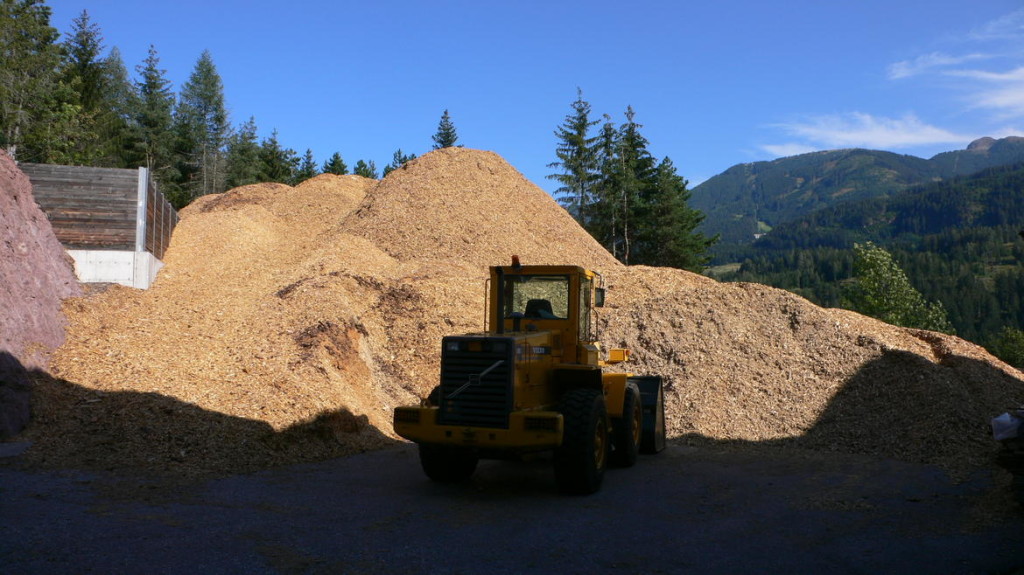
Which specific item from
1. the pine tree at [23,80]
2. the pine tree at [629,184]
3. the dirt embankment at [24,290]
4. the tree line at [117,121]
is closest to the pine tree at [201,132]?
the tree line at [117,121]

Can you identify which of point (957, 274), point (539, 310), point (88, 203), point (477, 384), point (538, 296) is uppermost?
point (957, 274)

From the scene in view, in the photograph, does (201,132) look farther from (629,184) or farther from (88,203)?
(88,203)

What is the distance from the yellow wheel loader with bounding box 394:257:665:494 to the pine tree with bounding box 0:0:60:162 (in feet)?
75.9

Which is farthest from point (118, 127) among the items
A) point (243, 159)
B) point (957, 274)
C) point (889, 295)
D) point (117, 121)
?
point (957, 274)

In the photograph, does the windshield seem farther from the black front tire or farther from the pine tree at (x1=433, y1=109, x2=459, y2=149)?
the pine tree at (x1=433, y1=109, x2=459, y2=149)

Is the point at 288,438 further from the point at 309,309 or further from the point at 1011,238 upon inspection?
the point at 1011,238

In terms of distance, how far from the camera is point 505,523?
21.1 feet

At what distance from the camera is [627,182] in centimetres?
4272

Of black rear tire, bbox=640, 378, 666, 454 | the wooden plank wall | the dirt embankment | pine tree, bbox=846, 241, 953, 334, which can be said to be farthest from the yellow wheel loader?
pine tree, bbox=846, 241, 953, 334

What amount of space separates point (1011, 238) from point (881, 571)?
19288 cm

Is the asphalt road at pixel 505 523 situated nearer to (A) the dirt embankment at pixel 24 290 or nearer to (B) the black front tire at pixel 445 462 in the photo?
(B) the black front tire at pixel 445 462

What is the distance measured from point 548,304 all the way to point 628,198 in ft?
118

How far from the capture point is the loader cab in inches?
331

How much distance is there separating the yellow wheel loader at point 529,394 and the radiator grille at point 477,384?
11 millimetres
